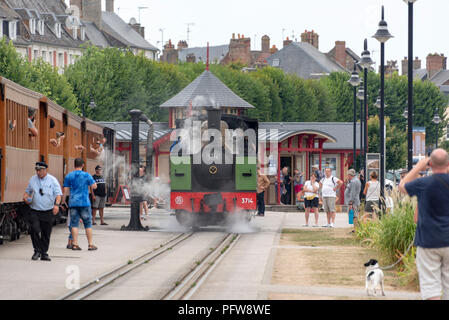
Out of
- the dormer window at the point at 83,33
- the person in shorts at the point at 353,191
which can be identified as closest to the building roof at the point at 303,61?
the dormer window at the point at 83,33

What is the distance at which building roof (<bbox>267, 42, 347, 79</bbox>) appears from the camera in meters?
124

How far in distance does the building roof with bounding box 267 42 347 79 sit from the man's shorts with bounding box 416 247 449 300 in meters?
113

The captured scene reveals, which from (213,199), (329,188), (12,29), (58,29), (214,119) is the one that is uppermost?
(58,29)

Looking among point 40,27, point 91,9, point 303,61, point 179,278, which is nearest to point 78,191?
point 179,278

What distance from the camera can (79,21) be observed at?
99938 millimetres

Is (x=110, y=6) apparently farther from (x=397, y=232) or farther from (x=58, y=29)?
(x=397, y=232)

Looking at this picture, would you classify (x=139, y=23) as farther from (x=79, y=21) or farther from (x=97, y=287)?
(x=97, y=287)

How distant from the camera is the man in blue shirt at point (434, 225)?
1011cm

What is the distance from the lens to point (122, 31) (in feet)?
399

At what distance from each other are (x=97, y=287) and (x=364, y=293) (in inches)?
137

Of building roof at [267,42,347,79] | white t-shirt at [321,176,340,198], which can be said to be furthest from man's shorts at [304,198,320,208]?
building roof at [267,42,347,79]

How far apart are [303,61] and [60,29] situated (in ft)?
131

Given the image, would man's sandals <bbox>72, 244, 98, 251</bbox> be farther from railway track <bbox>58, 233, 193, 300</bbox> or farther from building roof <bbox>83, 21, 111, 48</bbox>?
building roof <bbox>83, 21, 111, 48</bbox>
